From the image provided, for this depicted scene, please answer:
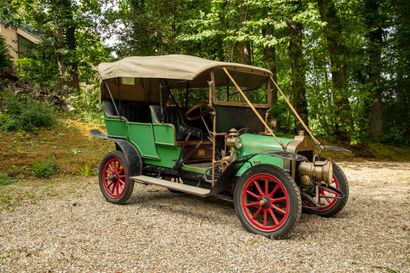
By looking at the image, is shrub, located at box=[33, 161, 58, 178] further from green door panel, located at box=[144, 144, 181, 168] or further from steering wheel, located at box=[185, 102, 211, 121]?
steering wheel, located at box=[185, 102, 211, 121]

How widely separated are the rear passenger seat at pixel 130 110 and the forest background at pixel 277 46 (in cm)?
407

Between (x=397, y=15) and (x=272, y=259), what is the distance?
15083 millimetres

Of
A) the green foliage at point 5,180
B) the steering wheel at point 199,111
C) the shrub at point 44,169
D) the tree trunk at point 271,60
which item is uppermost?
the tree trunk at point 271,60

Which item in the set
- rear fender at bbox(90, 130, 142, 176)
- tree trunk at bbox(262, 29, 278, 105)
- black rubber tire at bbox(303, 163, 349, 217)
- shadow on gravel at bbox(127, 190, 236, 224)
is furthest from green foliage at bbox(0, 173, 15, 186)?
tree trunk at bbox(262, 29, 278, 105)

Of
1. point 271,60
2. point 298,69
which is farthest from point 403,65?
point 298,69

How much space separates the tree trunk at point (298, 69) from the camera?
1110 cm

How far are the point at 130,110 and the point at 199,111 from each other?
1.29 m

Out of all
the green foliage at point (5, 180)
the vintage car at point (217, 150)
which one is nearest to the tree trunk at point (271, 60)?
the vintage car at point (217, 150)

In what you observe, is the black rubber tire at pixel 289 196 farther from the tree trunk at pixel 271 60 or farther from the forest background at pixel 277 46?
the tree trunk at pixel 271 60

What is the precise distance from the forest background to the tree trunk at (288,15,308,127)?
0.03 metres

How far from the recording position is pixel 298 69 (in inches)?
444

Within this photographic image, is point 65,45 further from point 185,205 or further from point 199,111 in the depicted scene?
point 185,205

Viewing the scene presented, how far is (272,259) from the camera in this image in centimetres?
347

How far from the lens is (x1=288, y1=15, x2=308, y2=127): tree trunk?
1110 centimetres
